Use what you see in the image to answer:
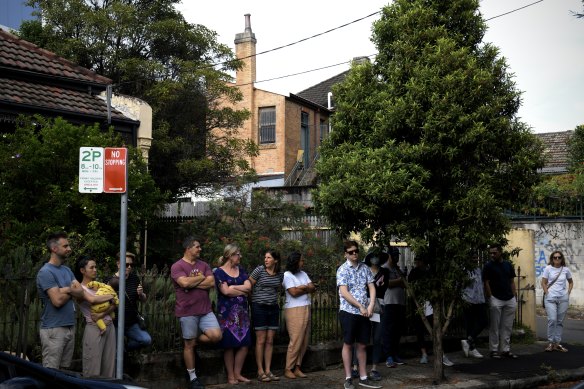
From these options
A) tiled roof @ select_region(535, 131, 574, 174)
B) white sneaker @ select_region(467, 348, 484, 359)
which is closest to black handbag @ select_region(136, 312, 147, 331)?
white sneaker @ select_region(467, 348, 484, 359)

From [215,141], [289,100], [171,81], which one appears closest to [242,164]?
[215,141]

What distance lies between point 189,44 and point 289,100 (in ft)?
32.8

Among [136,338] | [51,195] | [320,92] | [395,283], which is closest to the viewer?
[136,338]

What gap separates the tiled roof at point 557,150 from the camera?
104 ft

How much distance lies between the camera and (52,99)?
53.4 feet

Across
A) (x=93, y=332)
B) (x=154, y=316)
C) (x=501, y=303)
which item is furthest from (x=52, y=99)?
(x=501, y=303)

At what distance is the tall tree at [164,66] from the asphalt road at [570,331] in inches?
427

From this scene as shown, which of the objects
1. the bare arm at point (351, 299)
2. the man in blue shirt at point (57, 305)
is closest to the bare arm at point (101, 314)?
the man in blue shirt at point (57, 305)

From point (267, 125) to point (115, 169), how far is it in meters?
28.1

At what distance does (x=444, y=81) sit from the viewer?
33.1 ft

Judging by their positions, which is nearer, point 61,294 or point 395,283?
point 61,294

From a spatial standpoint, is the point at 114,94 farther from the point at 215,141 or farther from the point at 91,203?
the point at 215,141

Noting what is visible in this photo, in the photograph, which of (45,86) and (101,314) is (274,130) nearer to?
(45,86)

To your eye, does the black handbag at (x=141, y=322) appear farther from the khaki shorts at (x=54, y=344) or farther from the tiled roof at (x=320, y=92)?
the tiled roof at (x=320, y=92)
